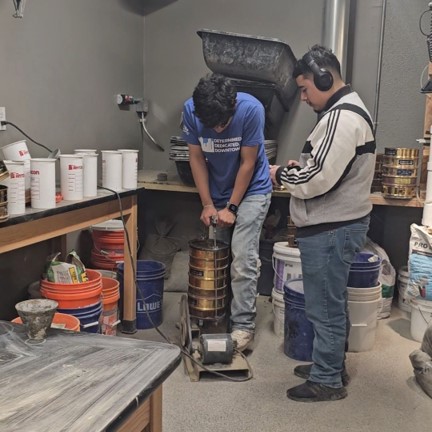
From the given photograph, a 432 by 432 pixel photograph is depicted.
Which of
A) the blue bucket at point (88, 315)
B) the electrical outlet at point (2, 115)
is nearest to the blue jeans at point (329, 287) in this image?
the blue bucket at point (88, 315)

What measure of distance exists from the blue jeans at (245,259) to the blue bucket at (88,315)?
0.75 metres

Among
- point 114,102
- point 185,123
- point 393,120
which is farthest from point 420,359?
point 114,102

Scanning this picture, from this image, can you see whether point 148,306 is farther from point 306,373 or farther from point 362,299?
point 362,299

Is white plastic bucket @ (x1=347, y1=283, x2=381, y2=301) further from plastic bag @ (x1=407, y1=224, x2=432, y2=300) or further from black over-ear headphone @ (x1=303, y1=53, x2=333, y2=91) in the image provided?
black over-ear headphone @ (x1=303, y1=53, x2=333, y2=91)

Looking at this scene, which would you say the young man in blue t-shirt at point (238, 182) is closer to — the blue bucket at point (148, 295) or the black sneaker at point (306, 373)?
the black sneaker at point (306, 373)

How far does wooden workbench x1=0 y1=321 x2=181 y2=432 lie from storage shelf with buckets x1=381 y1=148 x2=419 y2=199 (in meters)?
2.57

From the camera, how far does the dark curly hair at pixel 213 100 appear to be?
2676mm

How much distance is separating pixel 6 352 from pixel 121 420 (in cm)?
38

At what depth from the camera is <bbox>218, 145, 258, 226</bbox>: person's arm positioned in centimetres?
291

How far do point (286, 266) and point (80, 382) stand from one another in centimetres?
238

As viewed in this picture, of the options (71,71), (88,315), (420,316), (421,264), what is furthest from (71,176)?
(420,316)

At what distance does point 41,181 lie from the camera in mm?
2314

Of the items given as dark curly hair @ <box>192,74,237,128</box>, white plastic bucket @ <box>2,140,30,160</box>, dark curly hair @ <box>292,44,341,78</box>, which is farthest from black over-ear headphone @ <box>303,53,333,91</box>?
white plastic bucket @ <box>2,140,30,160</box>

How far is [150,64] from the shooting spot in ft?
14.7
